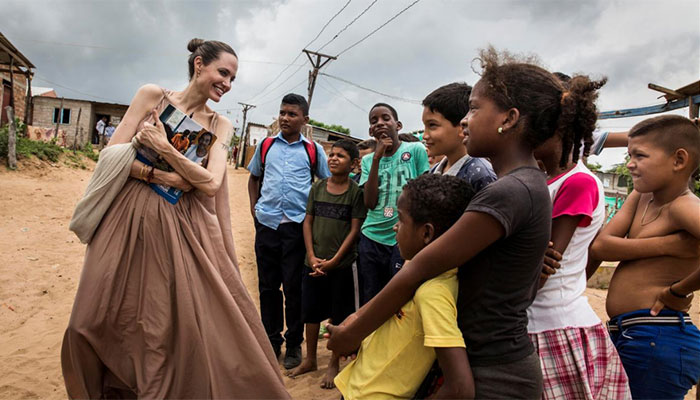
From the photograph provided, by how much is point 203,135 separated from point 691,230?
8.16 feet

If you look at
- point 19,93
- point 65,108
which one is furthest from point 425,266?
point 65,108

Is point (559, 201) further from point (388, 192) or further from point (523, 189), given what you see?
point (388, 192)

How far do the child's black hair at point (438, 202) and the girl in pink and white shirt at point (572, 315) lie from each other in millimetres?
372

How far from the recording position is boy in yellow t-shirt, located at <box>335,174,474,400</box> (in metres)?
1.24

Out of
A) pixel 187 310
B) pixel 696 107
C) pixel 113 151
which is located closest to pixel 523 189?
pixel 187 310

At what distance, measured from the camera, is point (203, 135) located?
259 centimetres

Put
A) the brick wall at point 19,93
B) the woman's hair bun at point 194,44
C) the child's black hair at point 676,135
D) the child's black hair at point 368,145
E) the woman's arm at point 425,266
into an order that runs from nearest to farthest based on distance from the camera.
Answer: the woman's arm at point 425,266 → the child's black hair at point 676,135 → the woman's hair bun at point 194,44 → the child's black hair at point 368,145 → the brick wall at point 19,93

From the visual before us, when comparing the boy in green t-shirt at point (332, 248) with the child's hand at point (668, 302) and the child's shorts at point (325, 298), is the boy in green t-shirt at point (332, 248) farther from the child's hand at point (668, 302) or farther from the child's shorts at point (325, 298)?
the child's hand at point (668, 302)

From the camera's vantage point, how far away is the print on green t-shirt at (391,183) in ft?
10.3

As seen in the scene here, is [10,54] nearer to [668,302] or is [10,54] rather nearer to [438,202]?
[438,202]

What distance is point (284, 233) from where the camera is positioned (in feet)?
12.0

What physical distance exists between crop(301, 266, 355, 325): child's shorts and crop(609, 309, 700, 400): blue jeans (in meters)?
2.03

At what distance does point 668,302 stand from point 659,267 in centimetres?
16

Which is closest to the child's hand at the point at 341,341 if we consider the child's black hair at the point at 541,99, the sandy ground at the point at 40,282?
the child's black hair at the point at 541,99
